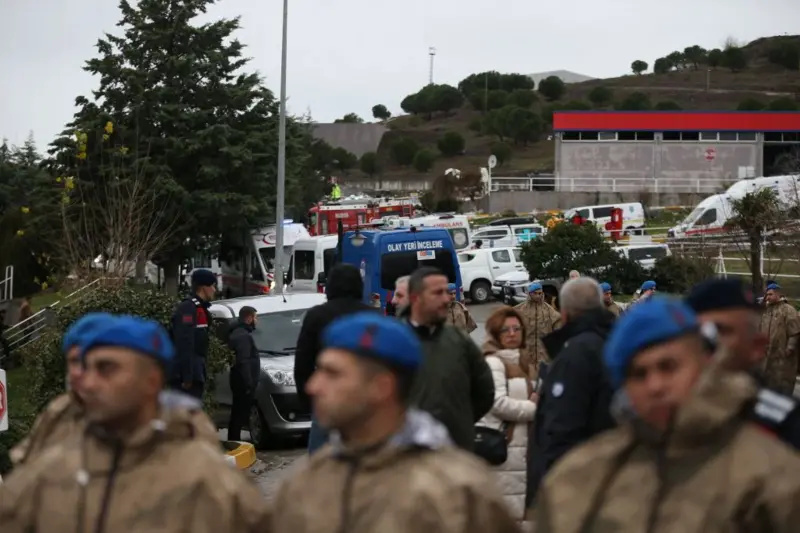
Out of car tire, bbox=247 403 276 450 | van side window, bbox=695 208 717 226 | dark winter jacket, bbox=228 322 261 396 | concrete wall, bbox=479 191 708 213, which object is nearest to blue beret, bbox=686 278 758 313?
dark winter jacket, bbox=228 322 261 396

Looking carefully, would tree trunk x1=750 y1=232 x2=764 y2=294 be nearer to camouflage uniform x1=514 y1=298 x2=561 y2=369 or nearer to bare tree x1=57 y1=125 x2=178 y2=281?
bare tree x1=57 y1=125 x2=178 y2=281

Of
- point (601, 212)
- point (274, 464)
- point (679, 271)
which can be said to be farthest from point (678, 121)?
point (274, 464)

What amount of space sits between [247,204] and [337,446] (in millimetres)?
34761

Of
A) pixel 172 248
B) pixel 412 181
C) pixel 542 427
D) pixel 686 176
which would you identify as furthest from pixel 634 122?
pixel 542 427

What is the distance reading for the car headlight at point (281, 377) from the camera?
1603 centimetres

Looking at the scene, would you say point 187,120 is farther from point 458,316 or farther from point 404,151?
point 404,151

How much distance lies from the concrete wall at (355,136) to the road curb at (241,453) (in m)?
124

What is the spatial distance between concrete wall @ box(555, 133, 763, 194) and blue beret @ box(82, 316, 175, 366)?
67.7m

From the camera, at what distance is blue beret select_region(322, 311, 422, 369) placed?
150 inches

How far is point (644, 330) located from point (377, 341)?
718mm

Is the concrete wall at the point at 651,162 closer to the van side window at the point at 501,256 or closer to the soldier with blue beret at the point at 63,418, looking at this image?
the van side window at the point at 501,256

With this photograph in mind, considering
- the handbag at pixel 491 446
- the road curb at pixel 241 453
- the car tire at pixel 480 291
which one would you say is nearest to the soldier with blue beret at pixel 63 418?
the handbag at pixel 491 446

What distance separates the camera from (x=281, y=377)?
16.1 m

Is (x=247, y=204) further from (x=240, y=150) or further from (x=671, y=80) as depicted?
(x=671, y=80)
